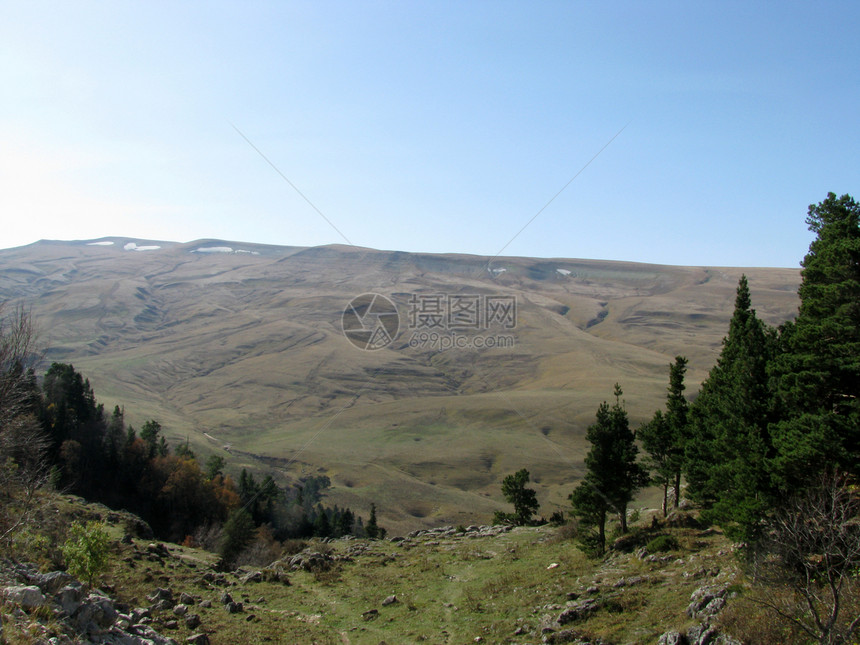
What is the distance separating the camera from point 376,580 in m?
34.0

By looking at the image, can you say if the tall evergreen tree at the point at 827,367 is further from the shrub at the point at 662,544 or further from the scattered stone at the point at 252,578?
the scattered stone at the point at 252,578

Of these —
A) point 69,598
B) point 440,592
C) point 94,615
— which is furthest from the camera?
point 440,592

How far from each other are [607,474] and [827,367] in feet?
53.5

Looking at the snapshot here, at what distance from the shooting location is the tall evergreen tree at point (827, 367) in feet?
66.2

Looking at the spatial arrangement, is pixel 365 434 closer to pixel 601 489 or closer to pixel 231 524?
pixel 231 524

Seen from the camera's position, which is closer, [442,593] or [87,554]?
[87,554]

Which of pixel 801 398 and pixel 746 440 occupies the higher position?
pixel 801 398

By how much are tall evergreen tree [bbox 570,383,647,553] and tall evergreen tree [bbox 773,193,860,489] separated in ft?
40.0

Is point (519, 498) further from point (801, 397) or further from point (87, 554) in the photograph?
point (87, 554)

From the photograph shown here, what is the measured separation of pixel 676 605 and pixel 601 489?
1237cm

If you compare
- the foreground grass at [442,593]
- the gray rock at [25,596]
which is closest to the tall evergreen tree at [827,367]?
the foreground grass at [442,593]

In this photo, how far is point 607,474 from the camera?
1353 inches

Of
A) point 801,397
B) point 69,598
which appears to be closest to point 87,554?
point 69,598

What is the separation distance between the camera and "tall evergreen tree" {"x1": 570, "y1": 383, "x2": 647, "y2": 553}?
3394 centimetres
